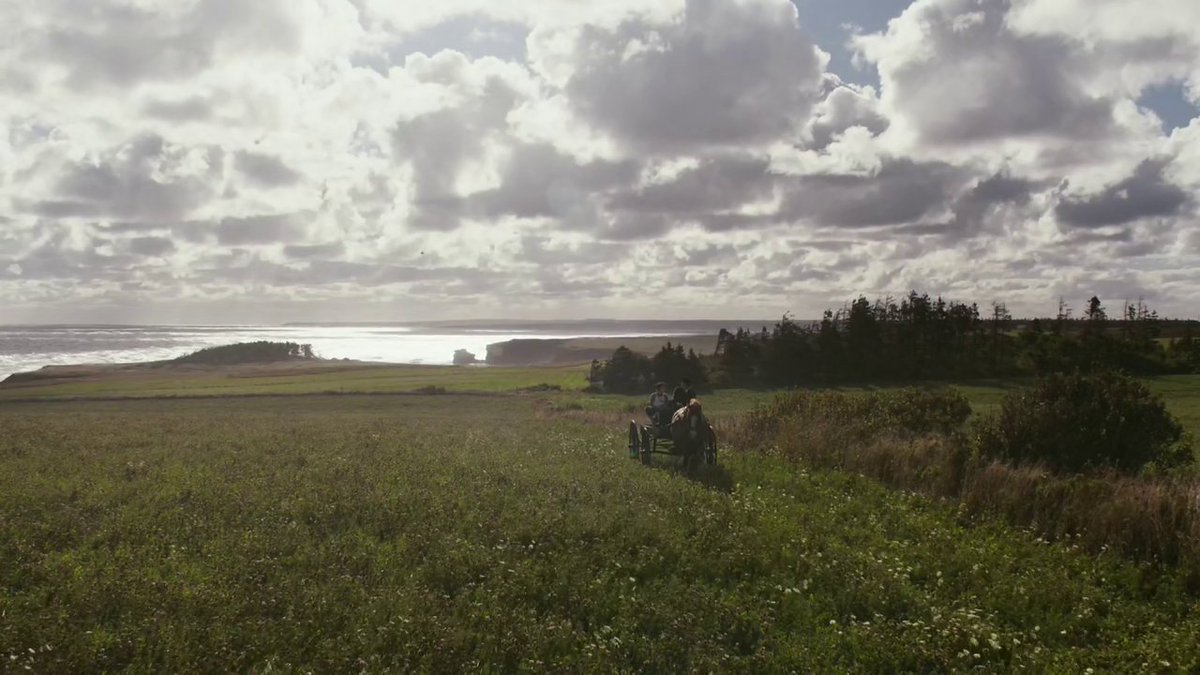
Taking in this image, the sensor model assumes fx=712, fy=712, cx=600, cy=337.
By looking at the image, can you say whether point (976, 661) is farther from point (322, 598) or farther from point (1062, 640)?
point (322, 598)

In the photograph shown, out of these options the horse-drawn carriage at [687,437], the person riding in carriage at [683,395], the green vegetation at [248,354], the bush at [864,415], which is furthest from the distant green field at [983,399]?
the green vegetation at [248,354]

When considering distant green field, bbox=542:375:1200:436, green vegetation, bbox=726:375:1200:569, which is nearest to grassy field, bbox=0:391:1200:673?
green vegetation, bbox=726:375:1200:569

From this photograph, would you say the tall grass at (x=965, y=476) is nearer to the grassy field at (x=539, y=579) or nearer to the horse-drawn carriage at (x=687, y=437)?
the grassy field at (x=539, y=579)

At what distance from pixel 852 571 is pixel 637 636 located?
3.89m

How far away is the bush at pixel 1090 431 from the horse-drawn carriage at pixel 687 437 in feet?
22.7

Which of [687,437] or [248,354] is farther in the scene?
[248,354]

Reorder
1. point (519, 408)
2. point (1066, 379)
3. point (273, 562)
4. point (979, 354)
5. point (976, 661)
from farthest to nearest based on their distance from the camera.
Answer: point (979, 354) → point (519, 408) → point (1066, 379) → point (273, 562) → point (976, 661)

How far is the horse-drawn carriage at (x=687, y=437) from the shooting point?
1797 cm

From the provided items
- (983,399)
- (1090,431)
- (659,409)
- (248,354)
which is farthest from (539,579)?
(248,354)

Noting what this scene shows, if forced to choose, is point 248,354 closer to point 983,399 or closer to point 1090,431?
point 983,399

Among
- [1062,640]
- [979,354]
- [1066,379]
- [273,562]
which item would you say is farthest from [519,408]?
[979,354]

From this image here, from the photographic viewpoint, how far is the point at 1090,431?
57.2 feet

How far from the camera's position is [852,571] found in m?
10.7

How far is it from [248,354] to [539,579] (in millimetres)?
157894
